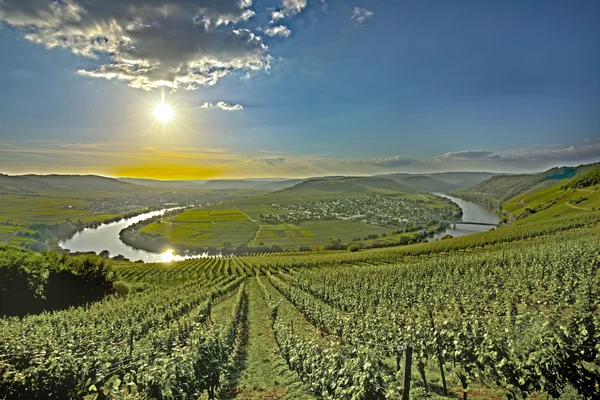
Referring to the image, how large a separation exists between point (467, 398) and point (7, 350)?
49.4ft

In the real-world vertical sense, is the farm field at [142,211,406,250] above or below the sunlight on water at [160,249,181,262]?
above

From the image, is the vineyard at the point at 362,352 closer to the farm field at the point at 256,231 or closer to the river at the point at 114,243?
the farm field at the point at 256,231

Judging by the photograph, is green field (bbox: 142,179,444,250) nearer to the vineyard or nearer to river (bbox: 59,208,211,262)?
river (bbox: 59,208,211,262)

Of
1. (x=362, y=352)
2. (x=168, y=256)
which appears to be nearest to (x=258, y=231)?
(x=168, y=256)

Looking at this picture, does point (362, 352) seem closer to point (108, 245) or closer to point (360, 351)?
point (360, 351)

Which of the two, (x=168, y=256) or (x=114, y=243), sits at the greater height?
(x=114, y=243)

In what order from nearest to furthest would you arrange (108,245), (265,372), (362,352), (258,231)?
(362,352) < (265,372) < (108,245) < (258,231)

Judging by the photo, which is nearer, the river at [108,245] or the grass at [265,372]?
the grass at [265,372]

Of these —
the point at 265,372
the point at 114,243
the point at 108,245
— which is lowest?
the point at 108,245

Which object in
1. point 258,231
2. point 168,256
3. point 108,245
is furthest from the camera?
point 258,231

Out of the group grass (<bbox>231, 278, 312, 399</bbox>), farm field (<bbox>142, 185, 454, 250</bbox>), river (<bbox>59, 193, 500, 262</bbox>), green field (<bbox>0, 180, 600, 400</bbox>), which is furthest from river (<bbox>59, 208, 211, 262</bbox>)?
green field (<bbox>0, 180, 600, 400</bbox>)

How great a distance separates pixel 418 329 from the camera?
28.3ft

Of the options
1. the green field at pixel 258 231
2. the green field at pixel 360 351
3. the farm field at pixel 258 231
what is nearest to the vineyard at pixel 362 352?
the green field at pixel 360 351

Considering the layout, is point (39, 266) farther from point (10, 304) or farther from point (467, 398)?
point (467, 398)
